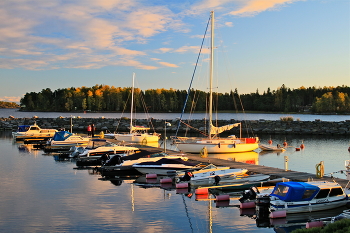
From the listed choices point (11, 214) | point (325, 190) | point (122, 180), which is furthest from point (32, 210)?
point (325, 190)

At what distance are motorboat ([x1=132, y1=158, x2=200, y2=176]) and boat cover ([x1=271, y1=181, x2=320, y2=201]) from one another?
8.18m

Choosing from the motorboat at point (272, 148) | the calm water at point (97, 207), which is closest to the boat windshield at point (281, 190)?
the calm water at point (97, 207)

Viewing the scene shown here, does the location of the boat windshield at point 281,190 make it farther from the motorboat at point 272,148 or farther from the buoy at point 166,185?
the motorboat at point 272,148

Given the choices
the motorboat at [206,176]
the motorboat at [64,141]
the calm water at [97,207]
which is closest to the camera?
the calm water at [97,207]

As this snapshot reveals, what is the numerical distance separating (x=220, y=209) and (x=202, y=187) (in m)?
3.68

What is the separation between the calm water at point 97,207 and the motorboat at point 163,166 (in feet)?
4.56

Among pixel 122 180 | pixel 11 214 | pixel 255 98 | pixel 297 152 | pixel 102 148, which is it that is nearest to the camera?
pixel 11 214

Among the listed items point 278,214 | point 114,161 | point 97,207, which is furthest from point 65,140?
point 278,214

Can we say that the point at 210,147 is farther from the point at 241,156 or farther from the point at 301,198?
the point at 301,198

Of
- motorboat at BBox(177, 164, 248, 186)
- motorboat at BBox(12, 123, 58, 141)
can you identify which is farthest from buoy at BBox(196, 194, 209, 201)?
motorboat at BBox(12, 123, 58, 141)

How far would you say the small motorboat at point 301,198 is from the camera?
51.4 feet

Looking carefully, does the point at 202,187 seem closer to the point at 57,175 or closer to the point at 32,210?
the point at 32,210

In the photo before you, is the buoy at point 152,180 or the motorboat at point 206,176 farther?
the buoy at point 152,180

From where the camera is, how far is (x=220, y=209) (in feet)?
55.3
